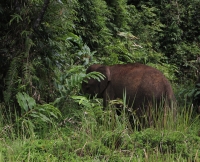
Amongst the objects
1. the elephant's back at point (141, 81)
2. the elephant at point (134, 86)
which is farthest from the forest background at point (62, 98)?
the elephant's back at point (141, 81)

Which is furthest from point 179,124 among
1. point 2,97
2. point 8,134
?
point 2,97

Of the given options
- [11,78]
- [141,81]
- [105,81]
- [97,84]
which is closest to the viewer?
[11,78]

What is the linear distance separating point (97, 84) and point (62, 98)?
1.08m

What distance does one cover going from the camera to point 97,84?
864cm

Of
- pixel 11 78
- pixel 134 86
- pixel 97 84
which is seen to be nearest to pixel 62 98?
pixel 11 78

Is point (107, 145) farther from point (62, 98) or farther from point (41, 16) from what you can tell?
point (41, 16)

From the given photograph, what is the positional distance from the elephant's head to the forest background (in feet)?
0.86

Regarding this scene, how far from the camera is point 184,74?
14.6 metres

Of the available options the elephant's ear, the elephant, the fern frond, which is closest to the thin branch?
the fern frond

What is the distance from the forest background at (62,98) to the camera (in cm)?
564

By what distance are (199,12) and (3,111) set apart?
1072cm

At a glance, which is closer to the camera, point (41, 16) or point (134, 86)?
point (41, 16)

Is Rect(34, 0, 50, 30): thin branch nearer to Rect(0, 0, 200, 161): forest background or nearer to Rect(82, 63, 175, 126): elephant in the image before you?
Rect(0, 0, 200, 161): forest background

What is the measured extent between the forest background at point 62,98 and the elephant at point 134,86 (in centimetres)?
40
